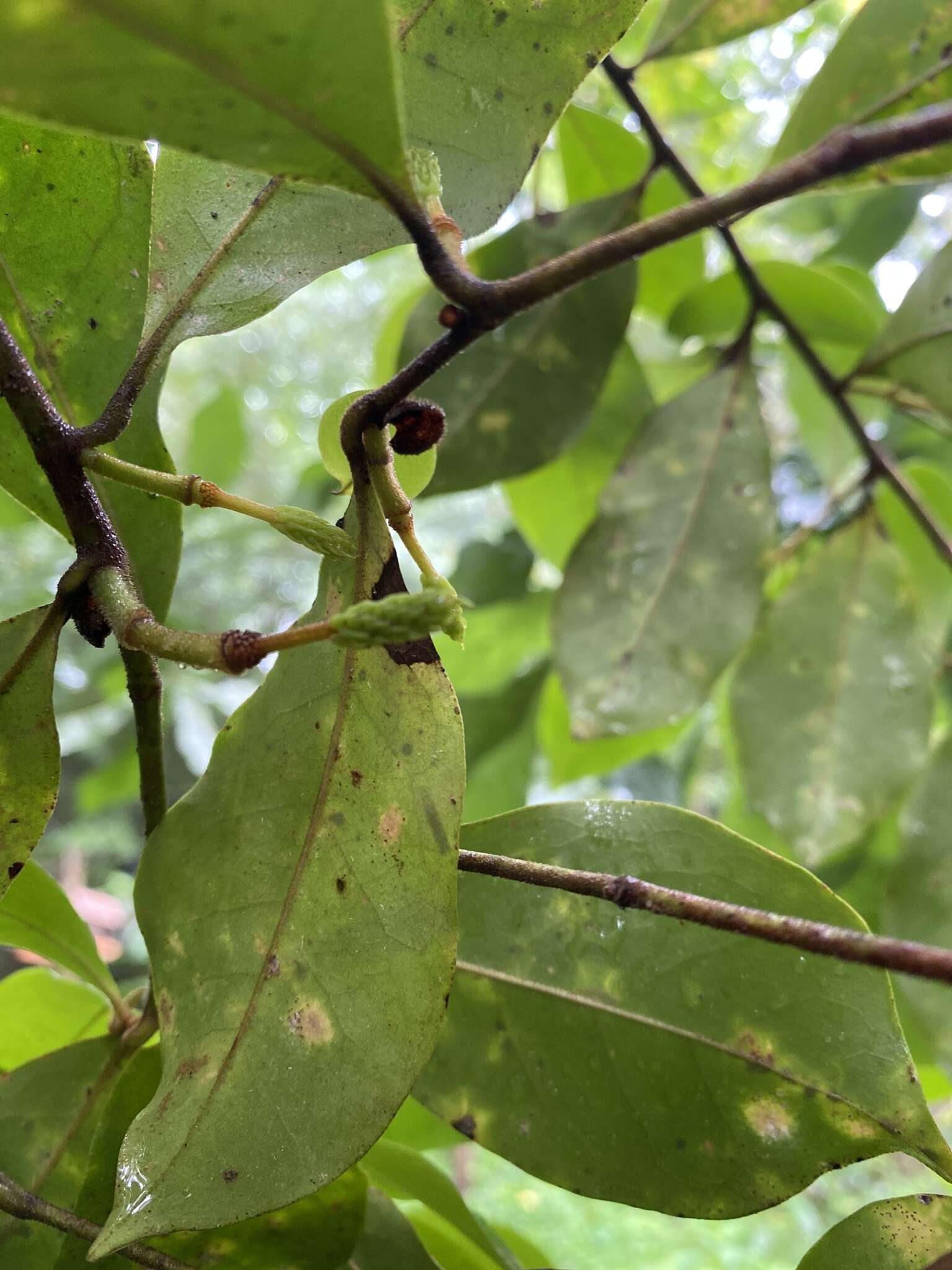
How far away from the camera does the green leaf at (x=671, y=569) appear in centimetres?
62

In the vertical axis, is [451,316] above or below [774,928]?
above

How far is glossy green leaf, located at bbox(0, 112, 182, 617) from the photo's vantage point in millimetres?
363

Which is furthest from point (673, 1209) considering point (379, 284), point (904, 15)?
point (379, 284)

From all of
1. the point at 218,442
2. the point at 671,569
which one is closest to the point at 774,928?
the point at 671,569

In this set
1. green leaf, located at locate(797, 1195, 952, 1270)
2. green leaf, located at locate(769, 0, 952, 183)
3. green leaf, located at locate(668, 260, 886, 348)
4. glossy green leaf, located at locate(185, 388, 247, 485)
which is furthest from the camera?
glossy green leaf, located at locate(185, 388, 247, 485)

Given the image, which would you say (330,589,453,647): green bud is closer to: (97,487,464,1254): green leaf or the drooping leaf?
(97,487,464,1254): green leaf

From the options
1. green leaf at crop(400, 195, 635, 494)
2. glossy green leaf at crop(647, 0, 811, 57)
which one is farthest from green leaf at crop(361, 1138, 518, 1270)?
glossy green leaf at crop(647, 0, 811, 57)

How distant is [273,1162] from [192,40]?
0.29 metres

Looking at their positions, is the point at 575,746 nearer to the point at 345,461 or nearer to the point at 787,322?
the point at 787,322

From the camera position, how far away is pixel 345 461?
1.17ft

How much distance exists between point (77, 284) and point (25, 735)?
17 cm

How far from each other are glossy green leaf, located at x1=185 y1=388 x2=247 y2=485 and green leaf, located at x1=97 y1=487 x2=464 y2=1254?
0.74 meters

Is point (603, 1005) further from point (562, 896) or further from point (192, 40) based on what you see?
point (192, 40)

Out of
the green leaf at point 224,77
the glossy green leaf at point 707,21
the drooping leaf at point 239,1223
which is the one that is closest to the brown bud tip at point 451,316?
the green leaf at point 224,77
